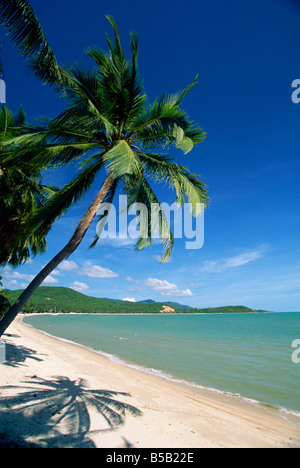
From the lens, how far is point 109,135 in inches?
187

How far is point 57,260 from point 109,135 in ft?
8.87

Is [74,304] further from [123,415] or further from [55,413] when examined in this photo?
[55,413]

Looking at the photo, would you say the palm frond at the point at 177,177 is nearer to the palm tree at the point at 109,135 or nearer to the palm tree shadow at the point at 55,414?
the palm tree at the point at 109,135

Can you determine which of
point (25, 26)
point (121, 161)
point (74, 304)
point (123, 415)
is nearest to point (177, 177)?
point (121, 161)

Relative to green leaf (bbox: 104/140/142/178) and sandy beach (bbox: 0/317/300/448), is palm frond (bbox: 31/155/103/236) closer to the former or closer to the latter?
green leaf (bbox: 104/140/142/178)

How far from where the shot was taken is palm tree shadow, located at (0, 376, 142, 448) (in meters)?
3.74

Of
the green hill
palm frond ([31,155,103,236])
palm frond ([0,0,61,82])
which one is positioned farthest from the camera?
the green hill

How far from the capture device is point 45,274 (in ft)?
12.3

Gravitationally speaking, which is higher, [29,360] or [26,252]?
[26,252]

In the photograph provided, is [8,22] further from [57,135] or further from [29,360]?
[29,360]

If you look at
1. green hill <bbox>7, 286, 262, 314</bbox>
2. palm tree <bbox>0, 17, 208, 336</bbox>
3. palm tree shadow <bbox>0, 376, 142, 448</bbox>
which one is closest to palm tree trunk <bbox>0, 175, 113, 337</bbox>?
palm tree <bbox>0, 17, 208, 336</bbox>

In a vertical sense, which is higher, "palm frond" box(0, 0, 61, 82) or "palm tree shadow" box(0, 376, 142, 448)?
"palm frond" box(0, 0, 61, 82)
